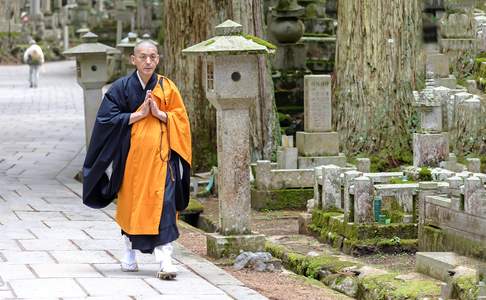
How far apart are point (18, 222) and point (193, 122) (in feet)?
14.8

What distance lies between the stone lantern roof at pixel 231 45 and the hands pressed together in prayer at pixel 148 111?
3.34 feet

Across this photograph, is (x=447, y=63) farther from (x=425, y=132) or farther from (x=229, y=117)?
(x=229, y=117)

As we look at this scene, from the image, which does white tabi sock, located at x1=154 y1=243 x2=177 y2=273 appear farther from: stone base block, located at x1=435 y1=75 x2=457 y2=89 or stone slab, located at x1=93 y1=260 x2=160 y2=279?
stone base block, located at x1=435 y1=75 x2=457 y2=89

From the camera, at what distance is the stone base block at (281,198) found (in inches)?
594

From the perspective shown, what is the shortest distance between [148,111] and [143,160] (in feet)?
1.22

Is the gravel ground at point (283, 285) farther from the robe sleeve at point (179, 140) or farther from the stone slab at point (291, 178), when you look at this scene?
the stone slab at point (291, 178)

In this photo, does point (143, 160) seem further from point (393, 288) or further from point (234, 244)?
Answer: point (393, 288)

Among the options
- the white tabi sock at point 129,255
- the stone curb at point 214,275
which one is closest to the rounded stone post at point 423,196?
the stone curb at point 214,275

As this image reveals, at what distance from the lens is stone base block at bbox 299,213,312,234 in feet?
43.9

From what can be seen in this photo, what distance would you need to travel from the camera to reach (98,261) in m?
10.9

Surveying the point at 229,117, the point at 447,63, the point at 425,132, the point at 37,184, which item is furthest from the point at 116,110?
the point at 447,63

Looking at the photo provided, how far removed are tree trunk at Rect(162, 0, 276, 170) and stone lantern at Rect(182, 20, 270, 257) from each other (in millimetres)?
5251

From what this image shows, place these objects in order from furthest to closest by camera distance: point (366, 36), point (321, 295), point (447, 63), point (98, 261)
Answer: point (447, 63)
point (366, 36)
point (98, 261)
point (321, 295)

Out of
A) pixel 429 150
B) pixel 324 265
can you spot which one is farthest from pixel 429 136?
pixel 324 265
